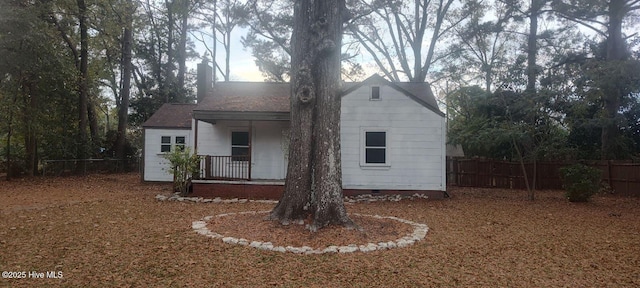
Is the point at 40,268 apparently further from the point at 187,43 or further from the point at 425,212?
the point at 187,43

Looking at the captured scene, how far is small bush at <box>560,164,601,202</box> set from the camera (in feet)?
41.0

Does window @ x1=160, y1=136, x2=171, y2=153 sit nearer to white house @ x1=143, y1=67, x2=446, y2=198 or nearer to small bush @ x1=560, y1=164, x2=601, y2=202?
white house @ x1=143, y1=67, x2=446, y2=198

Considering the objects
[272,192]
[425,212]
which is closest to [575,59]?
[425,212]

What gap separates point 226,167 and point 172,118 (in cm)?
538

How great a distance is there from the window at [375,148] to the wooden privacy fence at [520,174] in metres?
6.51

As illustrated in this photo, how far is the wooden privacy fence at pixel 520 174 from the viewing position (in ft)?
48.7

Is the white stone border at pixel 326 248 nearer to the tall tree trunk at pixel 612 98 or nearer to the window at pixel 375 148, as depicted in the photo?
the window at pixel 375 148

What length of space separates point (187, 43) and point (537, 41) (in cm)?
2482

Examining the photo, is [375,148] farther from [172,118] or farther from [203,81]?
[172,118]

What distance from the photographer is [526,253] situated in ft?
20.0

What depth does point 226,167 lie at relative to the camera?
14008 millimetres

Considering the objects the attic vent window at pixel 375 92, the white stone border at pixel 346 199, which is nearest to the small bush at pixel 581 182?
the white stone border at pixel 346 199

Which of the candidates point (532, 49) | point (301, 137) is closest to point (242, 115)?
point (301, 137)

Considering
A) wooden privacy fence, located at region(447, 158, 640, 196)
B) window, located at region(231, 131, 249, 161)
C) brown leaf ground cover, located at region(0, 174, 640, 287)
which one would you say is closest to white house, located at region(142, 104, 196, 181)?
window, located at region(231, 131, 249, 161)
